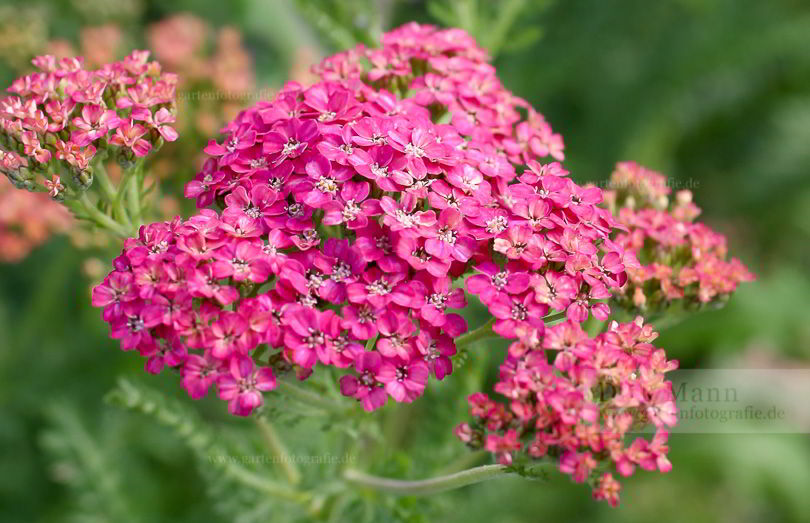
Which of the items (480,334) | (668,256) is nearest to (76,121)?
(480,334)

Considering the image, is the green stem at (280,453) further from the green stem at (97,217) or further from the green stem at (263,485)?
the green stem at (97,217)

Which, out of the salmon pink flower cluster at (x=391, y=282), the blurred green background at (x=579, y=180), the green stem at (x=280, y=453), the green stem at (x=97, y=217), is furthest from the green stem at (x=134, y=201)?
the blurred green background at (x=579, y=180)

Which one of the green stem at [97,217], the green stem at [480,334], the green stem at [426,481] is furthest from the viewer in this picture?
the green stem at [97,217]

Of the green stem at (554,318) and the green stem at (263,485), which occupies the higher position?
the green stem at (554,318)

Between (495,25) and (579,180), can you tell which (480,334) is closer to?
(495,25)

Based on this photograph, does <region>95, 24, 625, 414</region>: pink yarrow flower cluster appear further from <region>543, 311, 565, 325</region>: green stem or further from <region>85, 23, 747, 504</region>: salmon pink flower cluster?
<region>543, 311, 565, 325</region>: green stem

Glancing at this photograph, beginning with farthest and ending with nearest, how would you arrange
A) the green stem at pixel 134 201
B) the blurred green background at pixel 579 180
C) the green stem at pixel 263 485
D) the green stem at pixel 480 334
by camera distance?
the blurred green background at pixel 579 180
the green stem at pixel 263 485
the green stem at pixel 134 201
the green stem at pixel 480 334

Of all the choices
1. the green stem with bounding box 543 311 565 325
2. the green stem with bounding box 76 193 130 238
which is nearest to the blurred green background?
the green stem with bounding box 543 311 565 325
